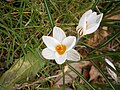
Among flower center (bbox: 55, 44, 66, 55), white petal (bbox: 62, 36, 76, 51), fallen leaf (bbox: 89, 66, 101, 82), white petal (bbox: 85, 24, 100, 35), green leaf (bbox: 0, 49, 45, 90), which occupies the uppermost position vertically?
white petal (bbox: 85, 24, 100, 35)

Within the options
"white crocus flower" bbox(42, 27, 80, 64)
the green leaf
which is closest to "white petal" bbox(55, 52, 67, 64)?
"white crocus flower" bbox(42, 27, 80, 64)

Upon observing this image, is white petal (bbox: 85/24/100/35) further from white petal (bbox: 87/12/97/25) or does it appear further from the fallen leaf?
the fallen leaf

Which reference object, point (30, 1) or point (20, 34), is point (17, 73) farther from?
point (30, 1)

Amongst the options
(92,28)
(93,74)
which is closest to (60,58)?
(92,28)

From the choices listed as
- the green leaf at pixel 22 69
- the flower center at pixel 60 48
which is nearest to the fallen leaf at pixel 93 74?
the green leaf at pixel 22 69

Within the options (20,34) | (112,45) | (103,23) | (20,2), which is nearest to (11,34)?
(20,34)

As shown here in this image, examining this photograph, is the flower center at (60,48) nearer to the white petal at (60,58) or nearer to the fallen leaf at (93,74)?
the white petal at (60,58)
